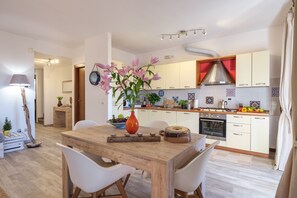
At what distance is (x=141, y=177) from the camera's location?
97.7 inches

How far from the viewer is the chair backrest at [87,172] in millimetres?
1288

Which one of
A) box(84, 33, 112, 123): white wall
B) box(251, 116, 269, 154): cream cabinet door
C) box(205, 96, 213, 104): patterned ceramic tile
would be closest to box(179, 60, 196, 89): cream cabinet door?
box(205, 96, 213, 104): patterned ceramic tile

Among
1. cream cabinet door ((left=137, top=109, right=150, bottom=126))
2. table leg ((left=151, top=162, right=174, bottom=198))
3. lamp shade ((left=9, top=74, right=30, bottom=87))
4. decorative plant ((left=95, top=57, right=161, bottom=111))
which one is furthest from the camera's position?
cream cabinet door ((left=137, top=109, right=150, bottom=126))

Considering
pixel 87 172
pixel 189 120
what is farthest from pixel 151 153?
pixel 189 120

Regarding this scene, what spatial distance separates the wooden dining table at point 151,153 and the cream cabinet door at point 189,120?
2.38 meters

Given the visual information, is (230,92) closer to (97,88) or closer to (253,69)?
(253,69)

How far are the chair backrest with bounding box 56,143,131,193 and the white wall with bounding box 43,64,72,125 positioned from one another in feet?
18.8

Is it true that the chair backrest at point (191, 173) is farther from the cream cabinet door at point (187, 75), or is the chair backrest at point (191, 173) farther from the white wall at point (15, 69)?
the white wall at point (15, 69)

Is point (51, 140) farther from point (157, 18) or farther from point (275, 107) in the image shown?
point (275, 107)

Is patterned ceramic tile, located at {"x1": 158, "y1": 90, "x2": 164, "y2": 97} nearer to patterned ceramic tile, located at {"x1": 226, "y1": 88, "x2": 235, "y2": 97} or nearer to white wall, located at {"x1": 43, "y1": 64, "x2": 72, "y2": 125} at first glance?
patterned ceramic tile, located at {"x1": 226, "y1": 88, "x2": 235, "y2": 97}

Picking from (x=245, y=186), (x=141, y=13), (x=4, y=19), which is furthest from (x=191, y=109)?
(x=4, y=19)

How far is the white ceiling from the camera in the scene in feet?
8.55

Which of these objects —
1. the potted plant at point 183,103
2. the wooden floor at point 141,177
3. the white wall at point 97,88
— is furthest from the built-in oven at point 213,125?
the white wall at point 97,88

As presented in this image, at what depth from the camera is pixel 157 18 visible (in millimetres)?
3078
